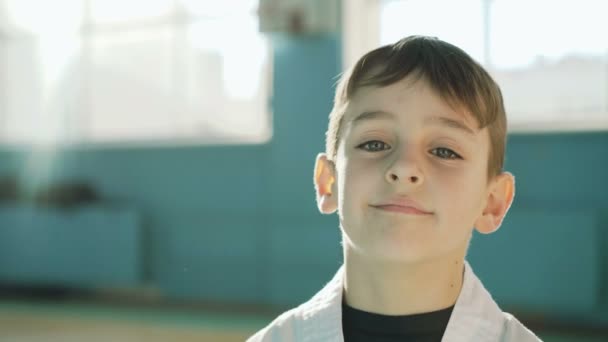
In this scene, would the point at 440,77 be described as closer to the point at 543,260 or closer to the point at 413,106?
the point at 413,106

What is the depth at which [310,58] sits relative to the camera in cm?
543

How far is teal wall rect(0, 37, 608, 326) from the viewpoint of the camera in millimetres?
4586

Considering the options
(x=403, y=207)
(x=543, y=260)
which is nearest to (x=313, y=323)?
(x=403, y=207)

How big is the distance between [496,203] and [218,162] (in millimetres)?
4563

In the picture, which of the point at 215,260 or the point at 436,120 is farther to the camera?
the point at 215,260

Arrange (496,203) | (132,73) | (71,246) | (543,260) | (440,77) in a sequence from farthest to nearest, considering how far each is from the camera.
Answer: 1. (132,73)
2. (71,246)
3. (543,260)
4. (496,203)
5. (440,77)

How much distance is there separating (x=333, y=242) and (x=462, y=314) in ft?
13.1

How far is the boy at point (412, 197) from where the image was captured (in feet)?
3.96

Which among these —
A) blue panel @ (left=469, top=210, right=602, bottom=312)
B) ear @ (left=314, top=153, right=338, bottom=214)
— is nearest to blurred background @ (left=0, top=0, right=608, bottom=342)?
blue panel @ (left=469, top=210, right=602, bottom=312)

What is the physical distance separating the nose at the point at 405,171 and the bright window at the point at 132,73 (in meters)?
4.47

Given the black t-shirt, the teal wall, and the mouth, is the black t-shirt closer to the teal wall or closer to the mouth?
the mouth

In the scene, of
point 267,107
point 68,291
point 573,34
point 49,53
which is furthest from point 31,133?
point 573,34

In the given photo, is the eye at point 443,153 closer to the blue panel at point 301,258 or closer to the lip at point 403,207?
the lip at point 403,207

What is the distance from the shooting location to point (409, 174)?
117 cm
